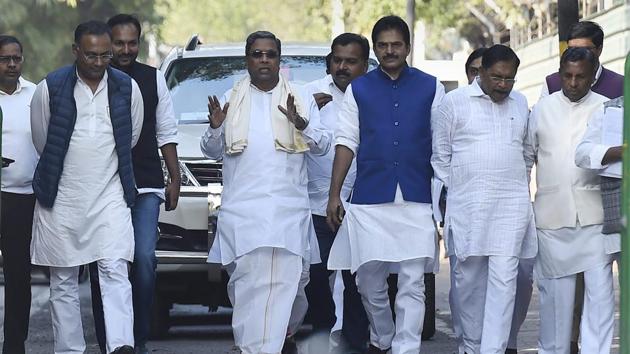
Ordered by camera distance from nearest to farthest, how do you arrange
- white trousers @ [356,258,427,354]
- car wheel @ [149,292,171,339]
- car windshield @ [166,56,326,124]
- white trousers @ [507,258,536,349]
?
white trousers @ [356,258,427,354], white trousers @ [507,258,536,349], car wheel @ [149,292,171,339], car windshield @ [166,56,326,124]

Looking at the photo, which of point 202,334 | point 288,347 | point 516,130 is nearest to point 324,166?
point 288,347

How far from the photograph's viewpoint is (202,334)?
1293 cm

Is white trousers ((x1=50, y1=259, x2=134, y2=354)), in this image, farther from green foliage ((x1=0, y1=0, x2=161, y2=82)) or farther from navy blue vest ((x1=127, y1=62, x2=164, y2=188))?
green foliage ((x1=0, y1=0, x2=161, y2=82))

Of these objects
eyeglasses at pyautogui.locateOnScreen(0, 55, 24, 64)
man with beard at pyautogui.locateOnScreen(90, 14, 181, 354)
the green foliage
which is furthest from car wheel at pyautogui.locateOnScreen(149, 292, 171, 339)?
the green foliage

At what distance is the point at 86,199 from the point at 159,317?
3.21 metres

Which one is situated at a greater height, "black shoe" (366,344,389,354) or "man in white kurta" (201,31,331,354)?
"man in white kurta" (201,31,331,354)

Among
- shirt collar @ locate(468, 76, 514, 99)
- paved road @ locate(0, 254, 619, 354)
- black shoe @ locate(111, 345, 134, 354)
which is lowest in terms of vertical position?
paved road @ locate(0, 254, 619, 354)

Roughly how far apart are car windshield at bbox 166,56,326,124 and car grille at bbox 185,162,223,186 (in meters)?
0.62

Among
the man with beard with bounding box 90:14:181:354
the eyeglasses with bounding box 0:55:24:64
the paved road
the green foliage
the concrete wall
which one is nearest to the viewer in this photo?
the man with beard with bounding box 90:14:181:354

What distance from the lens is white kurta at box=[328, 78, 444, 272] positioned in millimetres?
9750

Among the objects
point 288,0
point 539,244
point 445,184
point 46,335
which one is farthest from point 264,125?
point 288,0

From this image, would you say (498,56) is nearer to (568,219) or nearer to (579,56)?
(579,56)

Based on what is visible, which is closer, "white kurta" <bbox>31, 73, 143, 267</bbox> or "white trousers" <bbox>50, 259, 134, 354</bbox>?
"white trousers" <bbox>50, 259, 134, 354</bbox>

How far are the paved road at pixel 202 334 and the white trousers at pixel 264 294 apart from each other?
2.51ft
